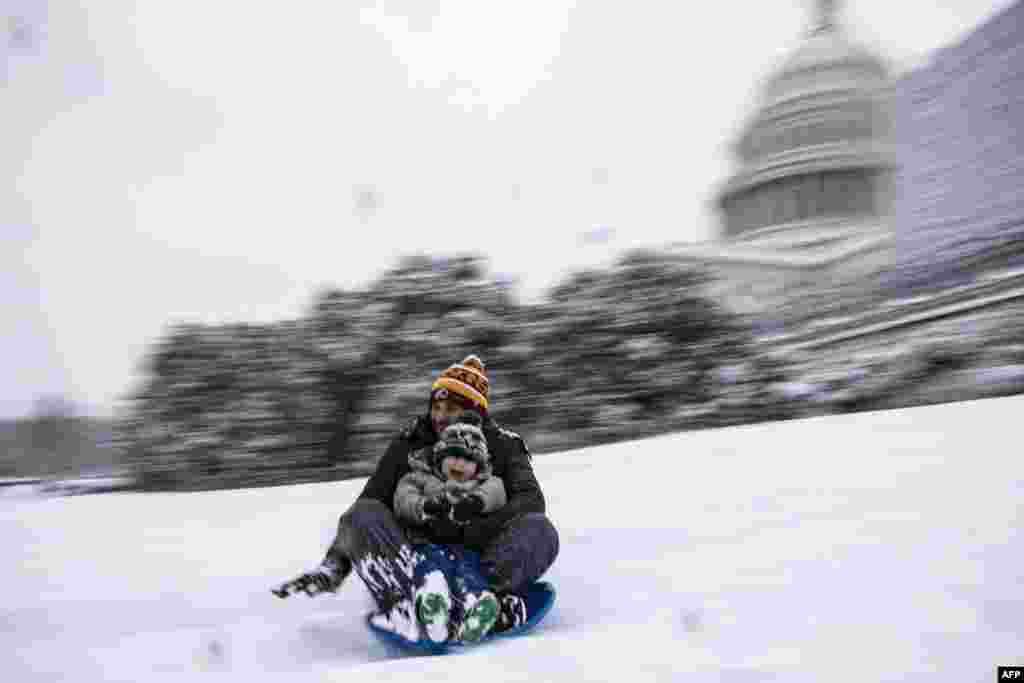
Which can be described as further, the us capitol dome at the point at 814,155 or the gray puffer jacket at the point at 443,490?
the us capitol dome at the point at 814,155

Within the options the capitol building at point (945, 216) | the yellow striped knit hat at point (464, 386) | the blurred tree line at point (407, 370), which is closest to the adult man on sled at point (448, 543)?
the yellow striped knit hat at point (464, 386)

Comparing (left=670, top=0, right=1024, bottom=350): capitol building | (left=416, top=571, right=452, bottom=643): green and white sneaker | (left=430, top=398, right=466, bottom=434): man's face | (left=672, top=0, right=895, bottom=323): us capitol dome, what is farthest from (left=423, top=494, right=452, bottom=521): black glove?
(left=672, top=0, right=895, bottom=323): us capitol dome

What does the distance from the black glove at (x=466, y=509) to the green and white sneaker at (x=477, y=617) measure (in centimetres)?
38

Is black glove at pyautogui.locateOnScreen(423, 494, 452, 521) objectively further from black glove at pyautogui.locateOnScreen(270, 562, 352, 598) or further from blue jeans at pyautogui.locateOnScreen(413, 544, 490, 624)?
black glove at pyautogui.locateOnScreen(270, 562, 352, 598)

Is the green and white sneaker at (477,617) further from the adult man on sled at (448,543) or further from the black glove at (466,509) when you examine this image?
the black glove at (466,509)

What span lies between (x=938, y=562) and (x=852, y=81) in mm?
42041

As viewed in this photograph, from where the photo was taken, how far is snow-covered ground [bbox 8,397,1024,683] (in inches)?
101

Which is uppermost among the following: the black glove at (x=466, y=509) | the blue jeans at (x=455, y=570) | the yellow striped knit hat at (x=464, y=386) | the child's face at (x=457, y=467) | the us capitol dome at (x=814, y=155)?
the us capitol dome at (x=814, y=155)

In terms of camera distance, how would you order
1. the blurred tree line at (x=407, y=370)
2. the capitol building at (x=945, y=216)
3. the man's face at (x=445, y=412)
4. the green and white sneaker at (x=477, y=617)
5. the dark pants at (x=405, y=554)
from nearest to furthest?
the green and white sneaker at (x=477, y=617) < the dark pants at (x=405, y=554) < the man's face at (x=445, y=412) < the blurred tree line at (x=407, y=370) < the capitol building at (x=945, y=216)

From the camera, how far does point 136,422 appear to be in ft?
25.5

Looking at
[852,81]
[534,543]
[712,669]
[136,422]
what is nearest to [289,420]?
[136,422]

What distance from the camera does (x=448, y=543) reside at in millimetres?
3141

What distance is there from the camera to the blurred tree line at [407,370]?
7809 mm

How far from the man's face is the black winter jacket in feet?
0.19
